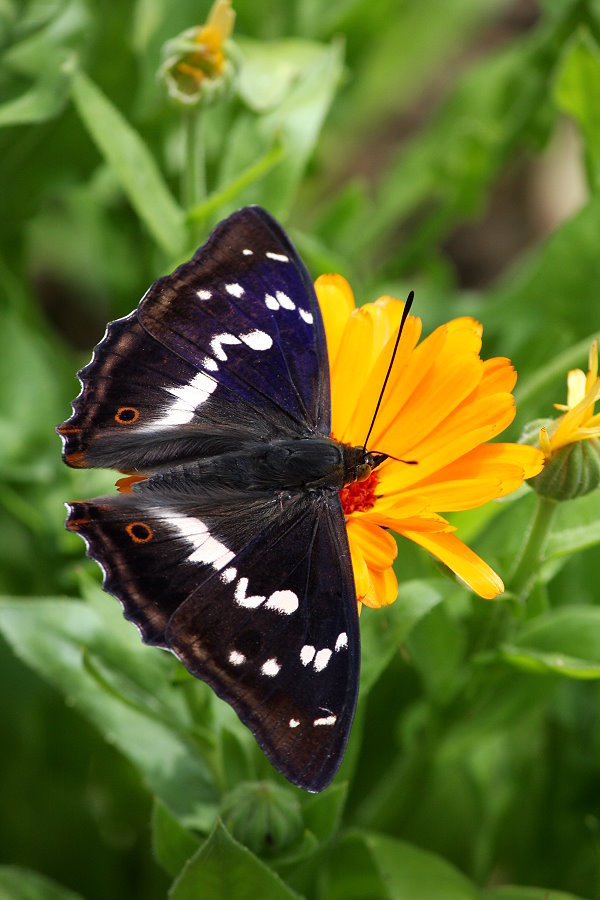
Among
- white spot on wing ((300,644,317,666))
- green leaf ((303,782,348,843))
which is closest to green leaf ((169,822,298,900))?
green leaf ((303,782,348,843))

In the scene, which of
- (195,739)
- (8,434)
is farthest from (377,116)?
(195,739)

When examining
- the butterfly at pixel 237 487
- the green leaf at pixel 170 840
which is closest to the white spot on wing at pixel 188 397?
the butterfly at pixel 237 487

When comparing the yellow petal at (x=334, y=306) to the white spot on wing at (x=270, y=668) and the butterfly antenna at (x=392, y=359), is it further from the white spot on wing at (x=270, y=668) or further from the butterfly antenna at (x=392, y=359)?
the white spot on wing at (x=270, y=668)

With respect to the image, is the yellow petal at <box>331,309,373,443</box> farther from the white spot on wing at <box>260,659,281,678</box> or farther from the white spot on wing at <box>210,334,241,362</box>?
the white spot on wing at <box>260,659,281,678</box>

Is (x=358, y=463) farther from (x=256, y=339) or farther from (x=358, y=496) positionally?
(x=256, y=339)

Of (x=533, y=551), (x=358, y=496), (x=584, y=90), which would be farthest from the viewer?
(x=584, y=90)

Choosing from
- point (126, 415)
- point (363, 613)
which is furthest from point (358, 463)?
point (126, 415)
